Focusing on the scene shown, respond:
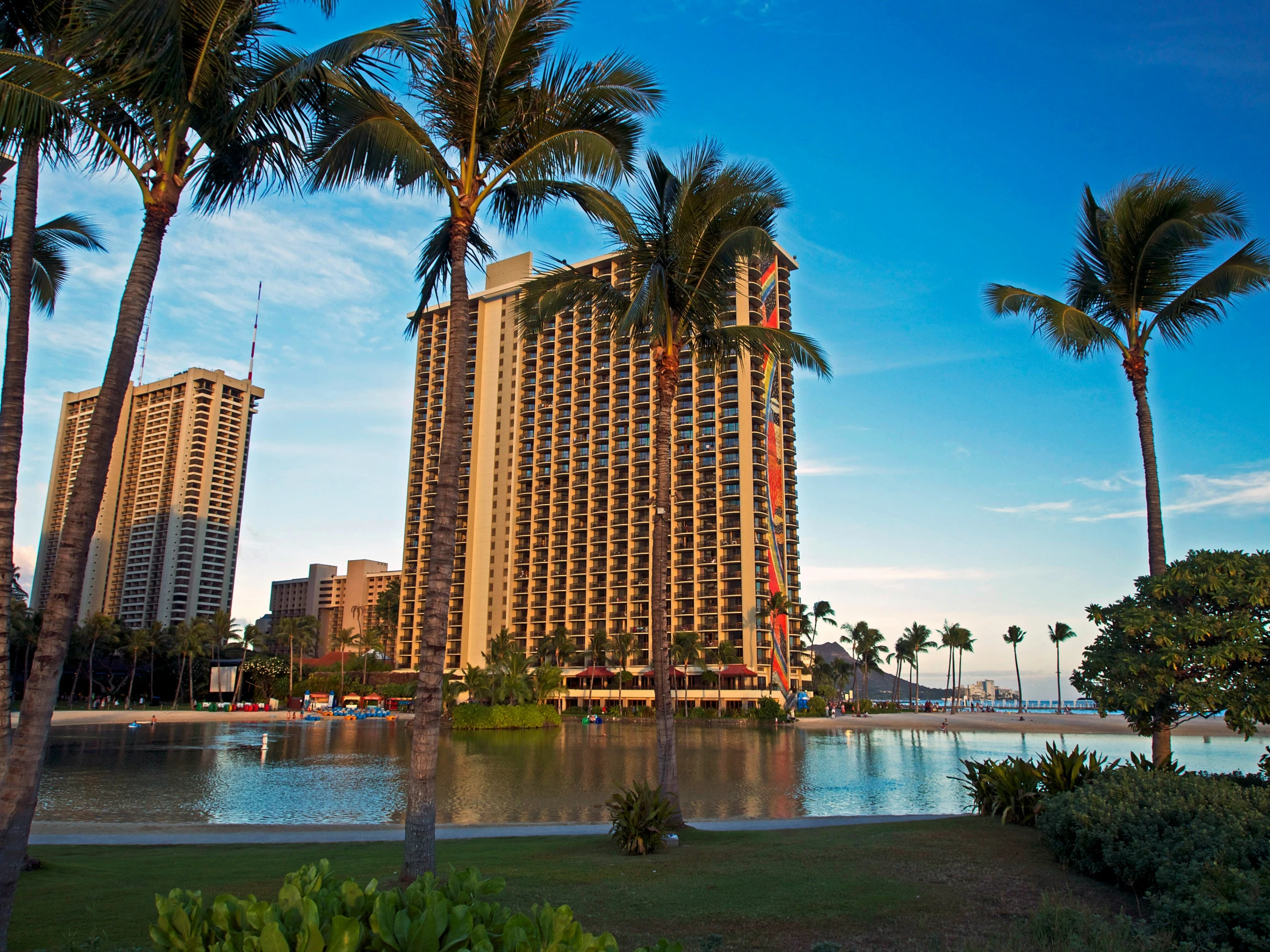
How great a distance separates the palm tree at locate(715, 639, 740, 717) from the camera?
100 m

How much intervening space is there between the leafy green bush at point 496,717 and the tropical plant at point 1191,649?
211ft

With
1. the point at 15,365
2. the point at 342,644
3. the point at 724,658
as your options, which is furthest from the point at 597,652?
the point at 15,365

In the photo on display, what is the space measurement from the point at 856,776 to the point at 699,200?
2786cm

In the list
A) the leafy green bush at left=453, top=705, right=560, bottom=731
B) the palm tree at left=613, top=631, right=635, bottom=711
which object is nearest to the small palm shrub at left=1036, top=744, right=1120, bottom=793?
the leafy green bush at left=453, top=705, right=560, bottom=731

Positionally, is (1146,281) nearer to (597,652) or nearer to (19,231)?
(19,231)

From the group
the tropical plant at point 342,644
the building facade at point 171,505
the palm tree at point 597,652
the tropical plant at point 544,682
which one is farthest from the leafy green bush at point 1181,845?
the building facade at point 171,505

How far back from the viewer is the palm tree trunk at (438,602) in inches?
368

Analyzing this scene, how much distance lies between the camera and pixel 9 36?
9305 mm

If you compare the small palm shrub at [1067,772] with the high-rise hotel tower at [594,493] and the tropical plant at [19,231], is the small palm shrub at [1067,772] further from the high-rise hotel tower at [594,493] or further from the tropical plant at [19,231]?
the high-rise hotel tower at [594,493]

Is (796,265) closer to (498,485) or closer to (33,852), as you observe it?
(498,485)

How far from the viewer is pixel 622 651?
106438 mm

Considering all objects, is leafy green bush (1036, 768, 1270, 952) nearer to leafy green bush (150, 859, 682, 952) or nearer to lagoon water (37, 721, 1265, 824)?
leafy green bush (150, 859, 682, 952)

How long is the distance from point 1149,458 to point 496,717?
6399 cm

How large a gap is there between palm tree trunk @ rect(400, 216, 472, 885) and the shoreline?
70917mm
